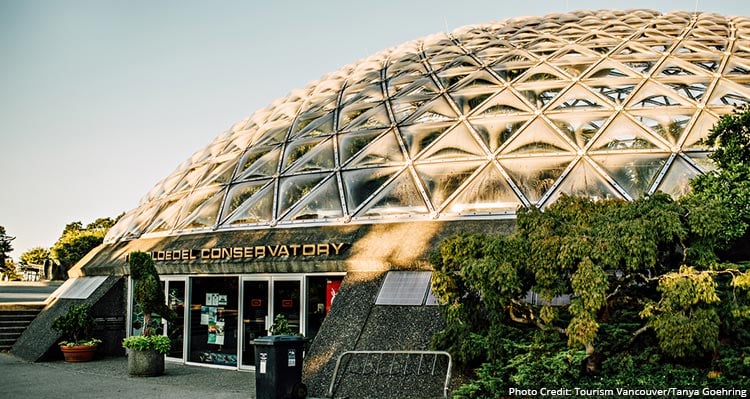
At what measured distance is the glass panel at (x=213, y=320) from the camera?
717 inches

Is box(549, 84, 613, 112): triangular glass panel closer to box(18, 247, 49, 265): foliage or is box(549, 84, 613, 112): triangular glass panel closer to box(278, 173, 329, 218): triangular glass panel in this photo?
box(278, 173, 329, 218): triangular glass panel

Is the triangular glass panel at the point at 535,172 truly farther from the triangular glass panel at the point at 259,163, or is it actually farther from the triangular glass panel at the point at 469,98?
the triangular glass panel at the point at 259,163

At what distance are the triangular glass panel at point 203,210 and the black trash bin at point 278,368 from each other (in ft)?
26.8

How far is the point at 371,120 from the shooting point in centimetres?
2053

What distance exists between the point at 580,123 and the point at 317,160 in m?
7.46

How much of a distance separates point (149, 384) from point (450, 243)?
7.74m

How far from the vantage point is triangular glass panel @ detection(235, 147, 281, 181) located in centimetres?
2062

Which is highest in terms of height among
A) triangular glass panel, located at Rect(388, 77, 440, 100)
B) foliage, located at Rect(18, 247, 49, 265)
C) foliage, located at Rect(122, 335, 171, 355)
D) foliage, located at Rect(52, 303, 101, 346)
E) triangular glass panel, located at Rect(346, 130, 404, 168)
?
triangular glass panel, located at Rect(388, 77, 440, 100)

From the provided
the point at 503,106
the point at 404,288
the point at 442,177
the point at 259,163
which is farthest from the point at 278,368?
the point at 503,106

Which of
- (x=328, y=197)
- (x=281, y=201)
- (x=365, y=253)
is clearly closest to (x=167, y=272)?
(x=281, y=201)

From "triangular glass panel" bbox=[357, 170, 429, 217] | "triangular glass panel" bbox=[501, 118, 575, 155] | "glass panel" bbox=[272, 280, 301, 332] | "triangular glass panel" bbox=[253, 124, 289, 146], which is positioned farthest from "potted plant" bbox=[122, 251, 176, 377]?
"triangular glass panel" bbox=[501, 118, 575, 155]

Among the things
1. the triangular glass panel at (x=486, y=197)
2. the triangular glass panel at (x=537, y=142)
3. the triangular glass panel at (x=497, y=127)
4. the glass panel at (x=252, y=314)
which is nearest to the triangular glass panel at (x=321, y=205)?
the glass panel at (x=252, y=314)

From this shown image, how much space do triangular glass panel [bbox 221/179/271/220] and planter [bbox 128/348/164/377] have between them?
5.07m

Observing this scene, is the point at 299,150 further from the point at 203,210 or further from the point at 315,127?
the point at 203,210
